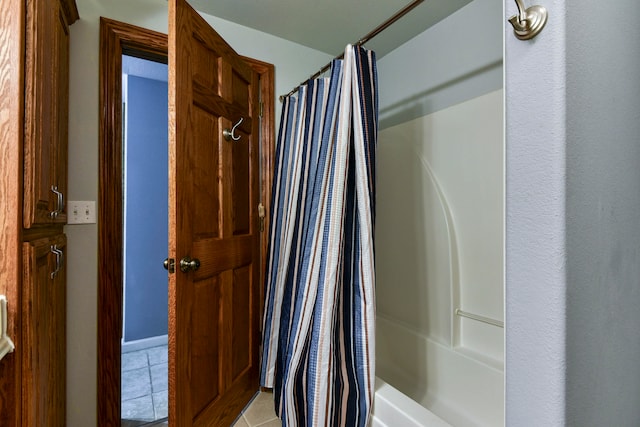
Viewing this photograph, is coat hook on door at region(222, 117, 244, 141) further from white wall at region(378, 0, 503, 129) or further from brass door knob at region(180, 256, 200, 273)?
white wall at region(378, 0, 503, 129)

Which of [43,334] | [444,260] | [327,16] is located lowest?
[43,334]

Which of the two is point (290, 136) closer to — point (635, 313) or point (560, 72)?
point (560, 72)

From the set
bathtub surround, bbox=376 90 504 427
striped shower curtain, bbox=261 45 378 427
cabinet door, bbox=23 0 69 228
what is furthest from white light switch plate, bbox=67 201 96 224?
bathtub surround, bbox=376 90 504 427

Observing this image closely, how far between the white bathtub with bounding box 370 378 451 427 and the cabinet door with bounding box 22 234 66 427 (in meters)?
1.05

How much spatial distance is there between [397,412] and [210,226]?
108 centimetres

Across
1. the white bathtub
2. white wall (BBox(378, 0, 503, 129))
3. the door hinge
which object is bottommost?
the white bathtub

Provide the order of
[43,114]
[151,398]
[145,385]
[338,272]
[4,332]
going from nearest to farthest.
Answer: [4,332], [43,114], [338,272], [151,398], [145,385]

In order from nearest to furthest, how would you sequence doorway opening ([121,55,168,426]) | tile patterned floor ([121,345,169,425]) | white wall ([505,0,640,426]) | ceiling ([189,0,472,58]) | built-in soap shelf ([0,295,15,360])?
white wall ([505,0,640,426]) → built-in soap shelf ([0,295,15,360]) → ceiling ([189,0,472,58]) → tile patterned floor ([121,345,169,425]) → doorway opening ([121,55,168,426])

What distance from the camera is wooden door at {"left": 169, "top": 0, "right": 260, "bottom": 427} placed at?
46.1 inches

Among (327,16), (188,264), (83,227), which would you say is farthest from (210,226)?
(327,16)

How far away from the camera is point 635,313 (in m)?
0.67

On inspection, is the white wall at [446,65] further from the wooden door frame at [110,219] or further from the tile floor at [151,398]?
the tile floor at [151,398]

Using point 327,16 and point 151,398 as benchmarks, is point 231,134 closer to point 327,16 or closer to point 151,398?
point 327,16

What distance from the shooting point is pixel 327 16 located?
69.9 inches
